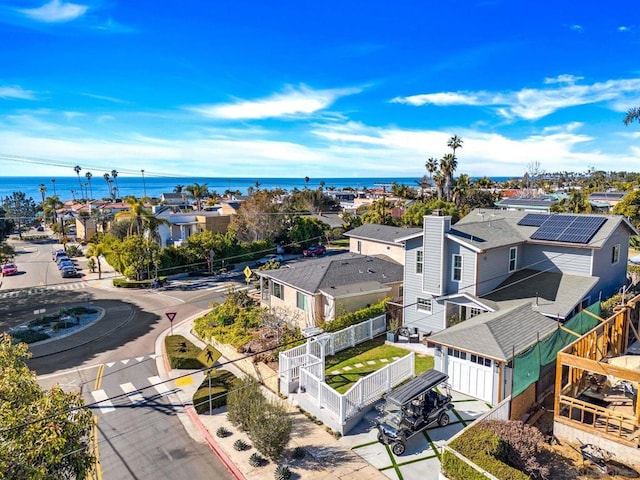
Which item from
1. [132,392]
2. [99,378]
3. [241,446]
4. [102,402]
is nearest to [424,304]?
[241,446]

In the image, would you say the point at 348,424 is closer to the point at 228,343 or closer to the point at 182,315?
the point at 228,343

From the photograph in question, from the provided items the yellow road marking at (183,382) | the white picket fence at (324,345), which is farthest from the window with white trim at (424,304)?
the yellow road marking at (183,382)

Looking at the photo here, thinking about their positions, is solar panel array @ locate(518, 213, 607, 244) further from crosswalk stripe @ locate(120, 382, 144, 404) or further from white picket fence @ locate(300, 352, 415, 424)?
crosswalk stripe @ locate(120, 382, 144, 404)

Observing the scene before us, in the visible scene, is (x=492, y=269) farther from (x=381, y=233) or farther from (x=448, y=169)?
(x=448, y=169)

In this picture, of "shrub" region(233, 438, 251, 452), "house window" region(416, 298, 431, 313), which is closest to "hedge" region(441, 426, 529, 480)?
"shrub" region(233, 438, 251, 452)

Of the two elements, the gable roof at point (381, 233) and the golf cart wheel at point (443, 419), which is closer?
the golf cart wheel at point (443, 419)

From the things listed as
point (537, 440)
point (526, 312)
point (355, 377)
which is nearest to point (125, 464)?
point (355, 377)

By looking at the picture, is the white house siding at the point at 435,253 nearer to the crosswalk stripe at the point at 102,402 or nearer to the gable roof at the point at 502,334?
the gable roof at the point at 502,334
